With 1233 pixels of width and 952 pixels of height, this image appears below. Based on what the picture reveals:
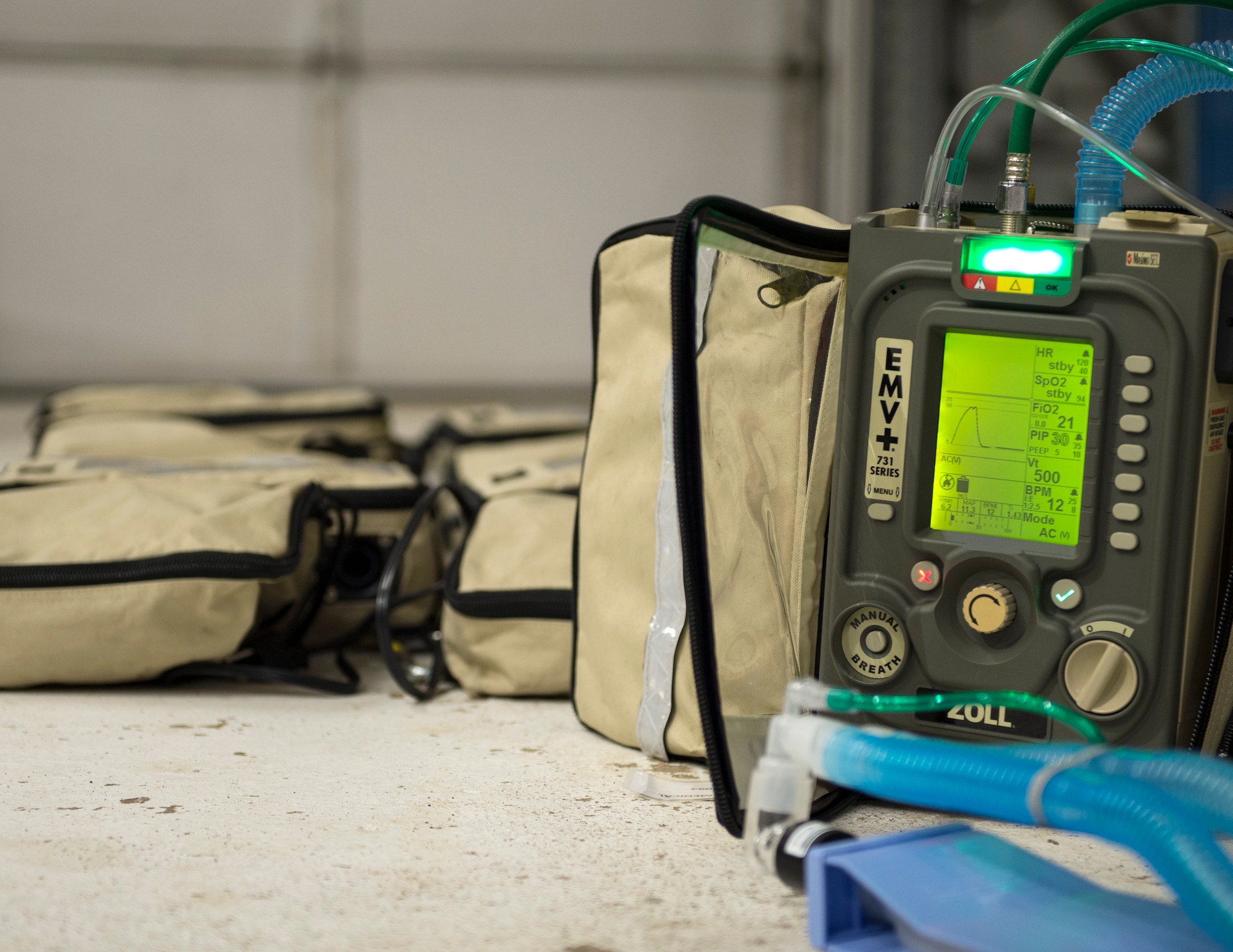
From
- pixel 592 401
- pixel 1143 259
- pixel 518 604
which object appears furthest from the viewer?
pixel 518 604

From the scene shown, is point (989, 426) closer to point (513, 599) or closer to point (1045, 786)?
point (1045, 786)

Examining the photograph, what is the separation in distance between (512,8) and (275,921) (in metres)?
3.83

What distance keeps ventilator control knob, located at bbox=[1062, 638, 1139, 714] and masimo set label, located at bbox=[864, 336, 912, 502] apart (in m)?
0.17

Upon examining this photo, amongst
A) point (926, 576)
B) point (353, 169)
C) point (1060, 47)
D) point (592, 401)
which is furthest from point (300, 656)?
point (353, 169)

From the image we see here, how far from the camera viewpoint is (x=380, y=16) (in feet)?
13.3

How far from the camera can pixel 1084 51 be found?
93cm

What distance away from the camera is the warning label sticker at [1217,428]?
828 mm

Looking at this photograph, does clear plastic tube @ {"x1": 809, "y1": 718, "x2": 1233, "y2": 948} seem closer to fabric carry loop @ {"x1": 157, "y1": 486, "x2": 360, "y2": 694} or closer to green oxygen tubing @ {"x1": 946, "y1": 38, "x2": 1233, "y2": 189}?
green oxygen tubing @ {"x1": 946, "y1": 38, "x2": 1233, "y2": 189}

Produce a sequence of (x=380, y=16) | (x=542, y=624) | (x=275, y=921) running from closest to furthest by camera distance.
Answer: (x=275, y=921) < (x=542, y=624) < (x=380, y=16)

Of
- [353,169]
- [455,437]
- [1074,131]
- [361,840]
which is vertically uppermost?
[353,169]

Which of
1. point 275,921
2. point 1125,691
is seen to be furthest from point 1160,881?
point 275,921

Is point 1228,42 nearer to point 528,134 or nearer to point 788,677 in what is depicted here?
point 788,677

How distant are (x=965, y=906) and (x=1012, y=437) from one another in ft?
1.13

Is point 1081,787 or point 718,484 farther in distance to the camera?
point 718,484
